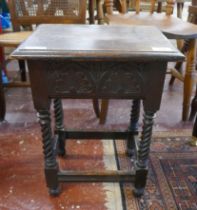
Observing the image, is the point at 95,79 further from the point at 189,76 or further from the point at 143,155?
the point at 189,76

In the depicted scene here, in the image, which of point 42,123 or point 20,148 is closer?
point 42,123

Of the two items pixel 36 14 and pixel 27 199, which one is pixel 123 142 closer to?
pixel 27 199

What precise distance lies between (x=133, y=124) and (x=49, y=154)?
1.53ft

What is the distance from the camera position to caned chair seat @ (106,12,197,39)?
4.13 ft

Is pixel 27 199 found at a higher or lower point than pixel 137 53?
lower

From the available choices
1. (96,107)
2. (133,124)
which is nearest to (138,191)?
(133,124)

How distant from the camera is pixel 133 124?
47.9 inches

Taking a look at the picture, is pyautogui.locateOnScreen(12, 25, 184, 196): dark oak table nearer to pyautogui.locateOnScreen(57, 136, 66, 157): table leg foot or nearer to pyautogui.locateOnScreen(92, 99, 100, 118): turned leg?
pyautogui.locateOnScreen(57, 136, 66, 157): table leg foot

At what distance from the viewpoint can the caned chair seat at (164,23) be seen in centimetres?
126

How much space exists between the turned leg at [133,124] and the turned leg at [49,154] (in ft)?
1.38

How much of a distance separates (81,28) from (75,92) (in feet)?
1.05

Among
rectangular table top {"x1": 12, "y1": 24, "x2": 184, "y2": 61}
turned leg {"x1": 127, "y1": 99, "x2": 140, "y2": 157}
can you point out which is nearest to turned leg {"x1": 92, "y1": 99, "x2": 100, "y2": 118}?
turned leg {"x1": 127, "y1": 99, "x2": 140, "y2": 157}

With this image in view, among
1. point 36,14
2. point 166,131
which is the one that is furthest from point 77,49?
point 36,14

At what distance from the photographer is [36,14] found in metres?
1.62
